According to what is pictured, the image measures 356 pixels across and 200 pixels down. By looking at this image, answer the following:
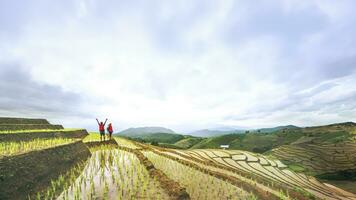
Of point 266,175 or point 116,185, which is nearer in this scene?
point 116,185

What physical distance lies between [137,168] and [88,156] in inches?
208

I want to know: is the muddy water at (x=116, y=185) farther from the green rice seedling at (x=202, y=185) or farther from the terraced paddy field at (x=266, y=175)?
the terraced paddy field at (x=266, y=175)

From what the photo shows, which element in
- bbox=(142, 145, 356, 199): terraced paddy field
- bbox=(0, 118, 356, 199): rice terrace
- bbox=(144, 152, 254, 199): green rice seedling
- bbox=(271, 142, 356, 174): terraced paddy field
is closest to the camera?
bbox=(0, 118, 356, 199): rice terrace

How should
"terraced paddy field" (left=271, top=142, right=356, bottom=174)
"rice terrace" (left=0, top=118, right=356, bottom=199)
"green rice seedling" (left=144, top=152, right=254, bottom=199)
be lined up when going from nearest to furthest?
1. "rice terrace" (left=0, top=118, right=356, bottom=199)
2. "green rice seedling" (left=144, top=152, right=254, bottom=199)
3. "terraced paddy field" (left=271, top=142, right=356, bottom=174)

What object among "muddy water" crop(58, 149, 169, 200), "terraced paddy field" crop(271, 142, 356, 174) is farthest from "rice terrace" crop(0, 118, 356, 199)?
"terraced paddy field" crop(271, 142, 356, 174)

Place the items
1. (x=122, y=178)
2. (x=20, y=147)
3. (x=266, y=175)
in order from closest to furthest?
(x=122, y=178) → (x=20, y=147) → (x=266, y=175)

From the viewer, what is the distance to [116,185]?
8.68 m

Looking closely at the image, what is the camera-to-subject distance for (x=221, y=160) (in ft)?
55.7

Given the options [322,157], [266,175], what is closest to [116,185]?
[266,175]

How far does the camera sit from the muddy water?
7789mm

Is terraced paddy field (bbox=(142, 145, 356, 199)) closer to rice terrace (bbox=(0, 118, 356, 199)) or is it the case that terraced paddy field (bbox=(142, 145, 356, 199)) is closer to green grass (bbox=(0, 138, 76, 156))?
rice terrace (bbox=(0, 118, 356, 199))

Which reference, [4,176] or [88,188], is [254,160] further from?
[4,176]

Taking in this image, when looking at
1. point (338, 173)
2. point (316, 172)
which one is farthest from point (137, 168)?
point (338, 173)

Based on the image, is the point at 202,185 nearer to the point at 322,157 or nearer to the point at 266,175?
the point at 266,175
